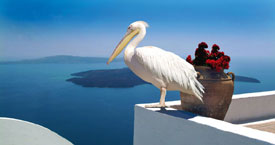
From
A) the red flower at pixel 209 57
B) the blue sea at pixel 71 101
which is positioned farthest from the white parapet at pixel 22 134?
the blue sea at pixel 71 101

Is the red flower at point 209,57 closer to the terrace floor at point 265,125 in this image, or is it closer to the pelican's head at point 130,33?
the pelican's head at point 130,33

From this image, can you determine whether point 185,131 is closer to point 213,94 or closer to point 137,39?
point 213,94

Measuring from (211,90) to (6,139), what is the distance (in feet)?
9.18

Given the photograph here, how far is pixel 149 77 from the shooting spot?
106 inches

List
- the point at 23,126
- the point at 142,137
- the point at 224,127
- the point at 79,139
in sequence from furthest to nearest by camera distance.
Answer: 1. the point at 79,139
2. the point at 23,126
3. the point at 142,137
4. the point at 224,127

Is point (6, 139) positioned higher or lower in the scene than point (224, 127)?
lower

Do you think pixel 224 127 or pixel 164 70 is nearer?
pixel 224 127

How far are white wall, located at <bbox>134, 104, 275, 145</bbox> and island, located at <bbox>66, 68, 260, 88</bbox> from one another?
17497 millimetres

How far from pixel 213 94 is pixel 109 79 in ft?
60.8

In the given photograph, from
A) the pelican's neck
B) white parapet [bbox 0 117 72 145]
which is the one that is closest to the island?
white parapet [bbox 0 117 72 145]

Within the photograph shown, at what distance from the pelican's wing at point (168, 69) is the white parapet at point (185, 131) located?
31cm

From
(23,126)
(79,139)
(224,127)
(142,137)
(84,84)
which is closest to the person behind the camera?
(224,127)

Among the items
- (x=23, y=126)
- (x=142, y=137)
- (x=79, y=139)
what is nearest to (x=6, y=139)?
(x=23, y=126)

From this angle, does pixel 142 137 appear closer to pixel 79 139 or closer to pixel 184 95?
pixel 184 95
